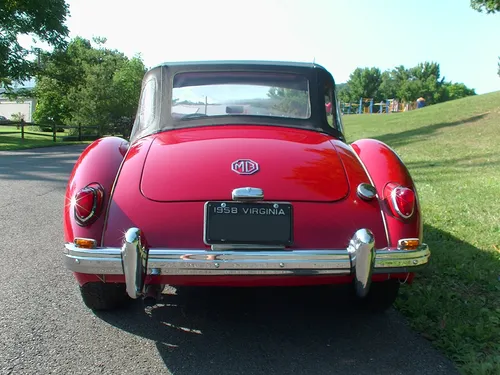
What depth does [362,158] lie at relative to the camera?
136 inches

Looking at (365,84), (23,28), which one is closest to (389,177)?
(23,28)

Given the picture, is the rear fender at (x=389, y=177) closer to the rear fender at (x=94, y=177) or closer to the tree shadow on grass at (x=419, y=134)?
the rear fender at (x=94, y=177)

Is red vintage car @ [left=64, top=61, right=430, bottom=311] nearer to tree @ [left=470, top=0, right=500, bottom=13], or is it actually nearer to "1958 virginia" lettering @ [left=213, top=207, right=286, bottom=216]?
"1958 virginia" lettering @ [left=213, top=207, right=286, bottom=216]

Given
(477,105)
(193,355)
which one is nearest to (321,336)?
(193,355)

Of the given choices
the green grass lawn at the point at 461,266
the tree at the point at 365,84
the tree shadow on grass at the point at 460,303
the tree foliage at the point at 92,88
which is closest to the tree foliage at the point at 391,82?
the tree at the point at 365,84

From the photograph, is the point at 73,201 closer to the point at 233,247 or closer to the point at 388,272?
the point at 233,247

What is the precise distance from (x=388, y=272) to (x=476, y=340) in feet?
2.56

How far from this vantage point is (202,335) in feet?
10.4

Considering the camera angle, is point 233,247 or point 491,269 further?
point 491,269

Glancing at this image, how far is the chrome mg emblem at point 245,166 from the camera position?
9.96 ft

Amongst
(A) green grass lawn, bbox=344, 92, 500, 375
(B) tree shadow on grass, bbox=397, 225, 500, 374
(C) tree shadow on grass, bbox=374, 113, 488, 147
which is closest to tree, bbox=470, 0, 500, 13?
(C) tree shadow on grass, bbox=374, 113, 488, 147

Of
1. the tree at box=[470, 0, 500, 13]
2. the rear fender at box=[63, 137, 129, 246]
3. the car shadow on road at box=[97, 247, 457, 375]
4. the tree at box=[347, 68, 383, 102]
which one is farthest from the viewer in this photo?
the tree at box=[347, 68, 383, 102]

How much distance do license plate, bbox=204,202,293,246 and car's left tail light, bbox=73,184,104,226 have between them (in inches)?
26.3

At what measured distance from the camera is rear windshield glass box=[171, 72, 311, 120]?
12.7 ft
